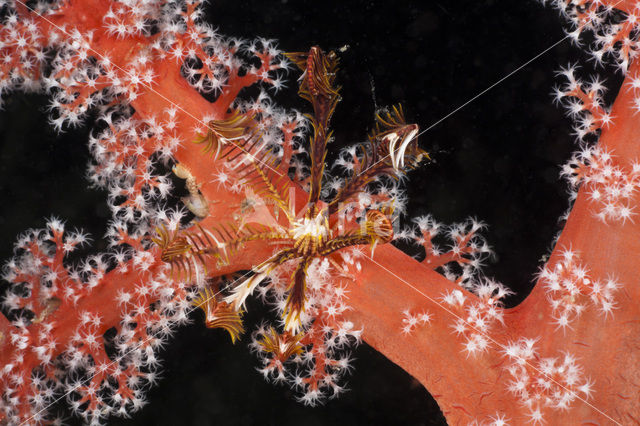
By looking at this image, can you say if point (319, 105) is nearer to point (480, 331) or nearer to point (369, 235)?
point (369, 235)

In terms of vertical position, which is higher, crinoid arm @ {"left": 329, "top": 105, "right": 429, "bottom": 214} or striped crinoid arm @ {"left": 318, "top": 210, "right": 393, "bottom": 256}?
crinoid arm @ {"left": 329, "top": 105, "right": 429, "bottom": 214}

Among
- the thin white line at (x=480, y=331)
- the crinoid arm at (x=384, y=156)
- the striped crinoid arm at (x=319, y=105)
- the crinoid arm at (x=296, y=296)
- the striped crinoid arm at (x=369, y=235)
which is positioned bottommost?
the thin white line at (x=480, y=331)

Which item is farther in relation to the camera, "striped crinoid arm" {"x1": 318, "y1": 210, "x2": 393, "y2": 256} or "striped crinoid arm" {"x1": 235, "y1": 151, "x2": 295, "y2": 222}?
"striped crinoid arm" {"x1": 235, "y1": 151, "x2": 295, "y2": 222}

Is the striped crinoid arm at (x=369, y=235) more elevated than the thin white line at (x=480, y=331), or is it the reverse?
the striped crinoid arm at (x=369, y=235)

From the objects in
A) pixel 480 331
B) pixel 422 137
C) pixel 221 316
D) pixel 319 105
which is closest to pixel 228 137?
pixel 319 105

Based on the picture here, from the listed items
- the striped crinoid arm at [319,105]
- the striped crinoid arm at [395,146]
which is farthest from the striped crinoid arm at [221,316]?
the striped crinoid arm at [395,146]

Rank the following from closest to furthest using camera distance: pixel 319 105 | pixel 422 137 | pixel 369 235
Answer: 1. pixel 369 235
2. pixel 319 105
3. pixel 422 137

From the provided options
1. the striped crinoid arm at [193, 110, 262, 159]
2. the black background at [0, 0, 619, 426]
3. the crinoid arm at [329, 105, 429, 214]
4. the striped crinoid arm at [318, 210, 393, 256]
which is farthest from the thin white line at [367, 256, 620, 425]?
the striped crinoid arm at [193, 110, 262, 159]

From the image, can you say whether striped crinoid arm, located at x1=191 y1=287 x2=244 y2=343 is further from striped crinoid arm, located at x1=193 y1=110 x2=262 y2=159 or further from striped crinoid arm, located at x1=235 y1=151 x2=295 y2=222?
striped crinoid arm, located at x1=193 y1=110 x2=262 y2=159

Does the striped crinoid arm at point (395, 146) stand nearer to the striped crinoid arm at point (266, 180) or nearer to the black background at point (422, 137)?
the striped crinoid arm at point (266, 180)
